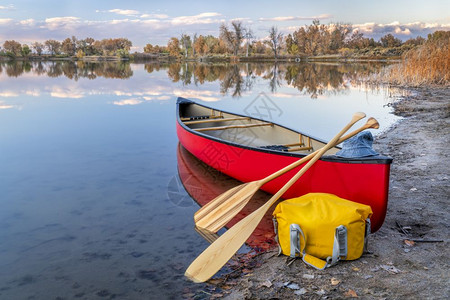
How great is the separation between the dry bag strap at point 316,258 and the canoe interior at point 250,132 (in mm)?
2100

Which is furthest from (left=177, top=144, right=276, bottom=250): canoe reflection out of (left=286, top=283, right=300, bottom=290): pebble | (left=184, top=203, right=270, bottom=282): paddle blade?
(left=286, top=283, right=300, bottom=290): pebble

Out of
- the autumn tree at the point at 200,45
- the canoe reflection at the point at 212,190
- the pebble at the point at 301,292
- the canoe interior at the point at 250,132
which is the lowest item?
the canoe reflection at the point at 212,190

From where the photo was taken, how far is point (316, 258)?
2.99m

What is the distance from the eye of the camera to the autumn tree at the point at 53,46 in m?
76.3

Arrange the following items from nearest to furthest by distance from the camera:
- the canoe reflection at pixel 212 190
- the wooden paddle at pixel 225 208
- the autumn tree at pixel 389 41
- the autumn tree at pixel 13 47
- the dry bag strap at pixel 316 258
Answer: the dry bag strap at pixel 316 258 → the canoe reflection at pixel 212 190 → the wooden paddle at pixel 225 208 → the autumn tree at pixel 389 41 → the autumn tree at pixel 13 47

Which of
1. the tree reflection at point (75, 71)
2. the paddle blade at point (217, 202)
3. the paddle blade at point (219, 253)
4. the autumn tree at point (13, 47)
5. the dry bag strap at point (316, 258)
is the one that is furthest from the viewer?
the autumn tree at point (13, 47)

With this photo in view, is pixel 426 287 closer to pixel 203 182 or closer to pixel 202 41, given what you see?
A: pixel 203 182

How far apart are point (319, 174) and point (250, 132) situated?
11.3 ft

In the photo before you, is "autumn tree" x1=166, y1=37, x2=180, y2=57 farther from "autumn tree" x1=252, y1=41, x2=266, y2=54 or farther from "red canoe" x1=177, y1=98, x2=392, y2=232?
"red canoe" x1=177, y1=98, x2=392, y2=232

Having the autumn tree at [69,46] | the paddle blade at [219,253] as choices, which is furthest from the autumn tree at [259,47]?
the paddle blade at [219,253]

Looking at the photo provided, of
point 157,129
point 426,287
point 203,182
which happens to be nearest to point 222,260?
point 426,287

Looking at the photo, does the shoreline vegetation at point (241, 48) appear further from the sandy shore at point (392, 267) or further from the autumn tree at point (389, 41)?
the sandy shore at point (392, 267)

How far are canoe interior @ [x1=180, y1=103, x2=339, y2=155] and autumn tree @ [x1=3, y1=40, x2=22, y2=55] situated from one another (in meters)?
74.6

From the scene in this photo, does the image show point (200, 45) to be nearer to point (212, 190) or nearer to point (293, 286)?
point (212, 190)
